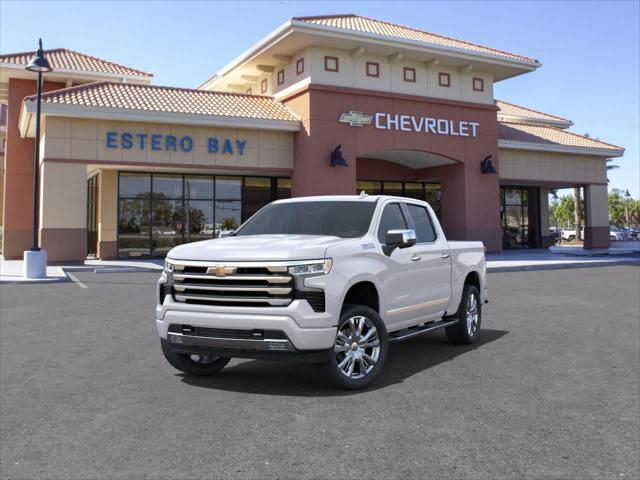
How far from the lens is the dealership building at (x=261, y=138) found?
927 inches

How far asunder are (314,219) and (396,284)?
1.25 m

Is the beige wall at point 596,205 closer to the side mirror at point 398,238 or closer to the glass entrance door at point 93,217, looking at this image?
the glass entrance door at point 93,217

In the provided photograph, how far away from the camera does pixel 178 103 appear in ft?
84.2

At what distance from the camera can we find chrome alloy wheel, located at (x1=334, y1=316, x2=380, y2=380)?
5836mm

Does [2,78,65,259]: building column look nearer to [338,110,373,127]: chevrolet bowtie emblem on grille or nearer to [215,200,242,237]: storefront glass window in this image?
[215,200,242,237]: storefront glass window

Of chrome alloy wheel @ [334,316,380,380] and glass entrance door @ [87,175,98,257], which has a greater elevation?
glass entrance door @ [87,175,98,257]

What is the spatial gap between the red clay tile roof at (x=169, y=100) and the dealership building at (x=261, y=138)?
0.10 m

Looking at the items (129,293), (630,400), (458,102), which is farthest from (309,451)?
(458,102)

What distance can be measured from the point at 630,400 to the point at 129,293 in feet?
38.7

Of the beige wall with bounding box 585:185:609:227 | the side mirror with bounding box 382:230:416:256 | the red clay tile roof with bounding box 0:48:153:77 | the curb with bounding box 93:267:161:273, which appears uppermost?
the red clay tile roof with bounding box 0:48:153:77

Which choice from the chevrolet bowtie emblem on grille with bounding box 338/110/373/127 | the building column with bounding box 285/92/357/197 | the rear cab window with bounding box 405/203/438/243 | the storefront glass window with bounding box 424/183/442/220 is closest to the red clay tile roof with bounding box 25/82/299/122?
the building column with bounding box 285/92/357/197

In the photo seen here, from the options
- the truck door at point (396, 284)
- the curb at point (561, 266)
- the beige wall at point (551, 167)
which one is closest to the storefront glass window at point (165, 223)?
the curb at point (561, 266)

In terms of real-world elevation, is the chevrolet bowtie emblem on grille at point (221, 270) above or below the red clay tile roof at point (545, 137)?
below

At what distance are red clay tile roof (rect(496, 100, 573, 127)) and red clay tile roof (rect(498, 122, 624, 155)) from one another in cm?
415
